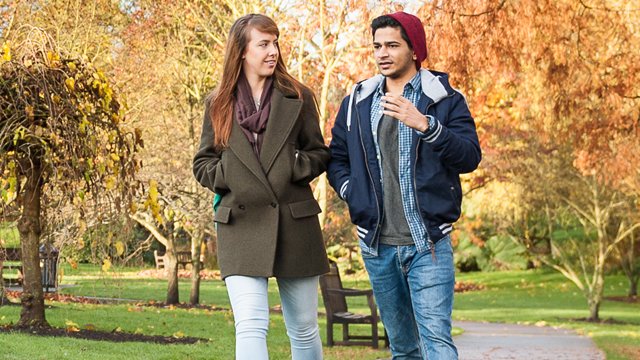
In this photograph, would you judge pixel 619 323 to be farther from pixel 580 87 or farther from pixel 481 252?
pixel 481 252

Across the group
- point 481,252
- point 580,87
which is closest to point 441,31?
point 580,87

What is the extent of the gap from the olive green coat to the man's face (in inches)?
19.9

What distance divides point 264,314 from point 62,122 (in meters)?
5.13

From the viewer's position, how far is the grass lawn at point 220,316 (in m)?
9.80

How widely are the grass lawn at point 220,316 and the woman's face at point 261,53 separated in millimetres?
4406

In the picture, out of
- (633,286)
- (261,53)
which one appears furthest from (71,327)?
(633,286)

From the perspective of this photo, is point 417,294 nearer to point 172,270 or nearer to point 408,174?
point 408,174

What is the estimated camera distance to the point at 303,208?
5.11 metres

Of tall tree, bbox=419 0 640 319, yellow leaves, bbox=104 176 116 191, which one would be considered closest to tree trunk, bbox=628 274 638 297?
tall tree, bbox=419 0 640 319

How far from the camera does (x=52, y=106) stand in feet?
31.1

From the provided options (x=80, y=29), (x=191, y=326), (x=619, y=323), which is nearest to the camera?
(x=191, y=326)

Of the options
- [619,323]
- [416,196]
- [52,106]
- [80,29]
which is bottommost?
[619,323]

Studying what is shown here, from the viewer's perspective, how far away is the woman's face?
509 centimetres

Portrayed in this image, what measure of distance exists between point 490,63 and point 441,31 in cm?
75
